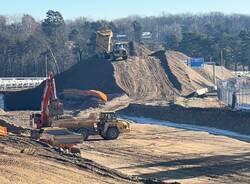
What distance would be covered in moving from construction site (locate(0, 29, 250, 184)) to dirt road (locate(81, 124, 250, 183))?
0.16 feet

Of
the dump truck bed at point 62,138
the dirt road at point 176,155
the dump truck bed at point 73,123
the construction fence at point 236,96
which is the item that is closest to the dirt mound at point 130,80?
the construction fence at point 236,96

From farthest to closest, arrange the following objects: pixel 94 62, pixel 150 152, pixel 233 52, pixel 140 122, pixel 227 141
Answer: pixel 233 52 → pixel 94 62 → pixel 140 122 → pixel 227 141 → pixel 150 152

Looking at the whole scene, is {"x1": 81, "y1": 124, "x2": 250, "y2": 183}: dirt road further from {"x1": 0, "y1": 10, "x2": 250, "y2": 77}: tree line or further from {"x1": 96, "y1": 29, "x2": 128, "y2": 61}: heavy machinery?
{"x1": 0, "y1": 10, "x2": 250, "y2": 77}: tree line

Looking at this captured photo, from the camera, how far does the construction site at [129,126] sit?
87.9 feet

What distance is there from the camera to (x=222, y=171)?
29.4m

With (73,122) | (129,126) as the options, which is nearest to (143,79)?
(129,126)

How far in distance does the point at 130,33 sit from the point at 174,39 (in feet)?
146

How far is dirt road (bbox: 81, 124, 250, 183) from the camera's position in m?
28.6

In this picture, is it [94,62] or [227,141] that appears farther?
[94,62]

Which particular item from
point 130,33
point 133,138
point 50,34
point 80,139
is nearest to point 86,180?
point 80,139

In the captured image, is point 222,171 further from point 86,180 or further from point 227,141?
point 227,141

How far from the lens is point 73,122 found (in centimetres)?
3969

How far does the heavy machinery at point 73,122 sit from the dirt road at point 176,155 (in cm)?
68

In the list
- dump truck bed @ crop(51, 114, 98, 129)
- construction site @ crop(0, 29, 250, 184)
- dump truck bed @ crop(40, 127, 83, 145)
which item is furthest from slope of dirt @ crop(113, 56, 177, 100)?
dump truck bed @ crop(40, 127, 83, 145)
